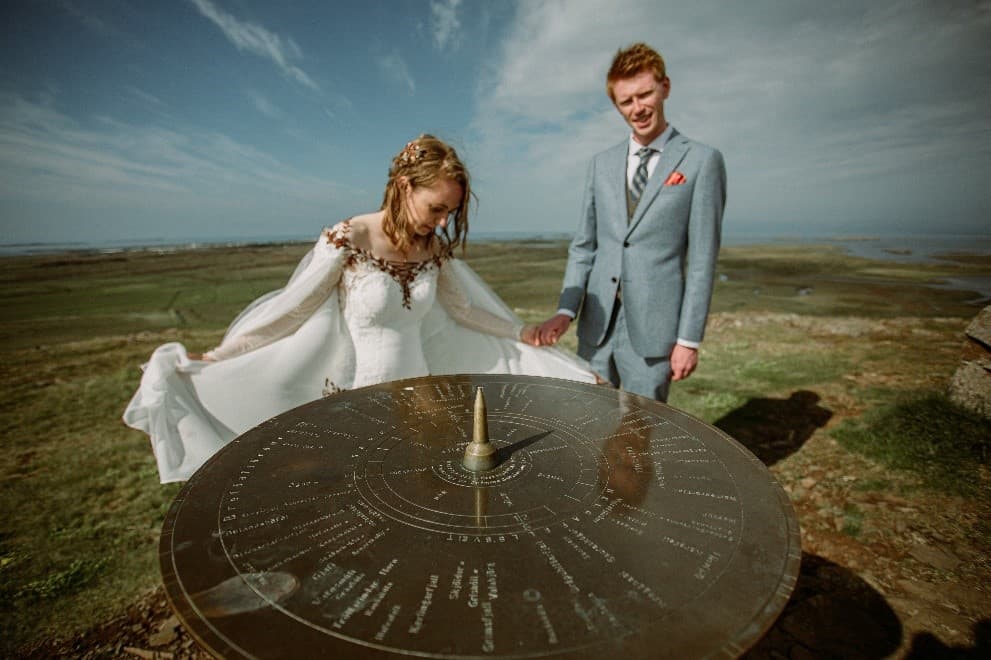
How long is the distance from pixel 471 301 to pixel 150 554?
8.99 feet

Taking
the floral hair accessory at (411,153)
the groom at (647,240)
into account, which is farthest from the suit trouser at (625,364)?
the floral hair accessory at (411,153)

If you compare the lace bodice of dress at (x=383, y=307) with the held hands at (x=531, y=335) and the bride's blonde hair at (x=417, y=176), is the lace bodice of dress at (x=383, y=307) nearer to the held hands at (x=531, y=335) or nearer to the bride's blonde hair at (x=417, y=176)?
the bride's blonde hair at (x=417, y=176)

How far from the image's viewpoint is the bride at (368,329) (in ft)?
8.71

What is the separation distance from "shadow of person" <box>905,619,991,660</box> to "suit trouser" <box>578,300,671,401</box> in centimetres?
171

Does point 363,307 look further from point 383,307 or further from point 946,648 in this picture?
point 946,648

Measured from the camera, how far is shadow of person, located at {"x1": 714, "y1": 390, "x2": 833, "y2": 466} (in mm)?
4184

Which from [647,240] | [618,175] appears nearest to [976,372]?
[647,240]

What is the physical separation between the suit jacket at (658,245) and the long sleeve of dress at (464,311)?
1.54ft

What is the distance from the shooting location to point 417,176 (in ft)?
9.57

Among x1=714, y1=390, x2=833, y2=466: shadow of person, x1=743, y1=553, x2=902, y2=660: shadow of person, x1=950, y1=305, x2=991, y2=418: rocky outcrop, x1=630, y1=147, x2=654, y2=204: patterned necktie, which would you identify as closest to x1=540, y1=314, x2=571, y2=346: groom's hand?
Result: x1=630, y1=147, x2=654, y2=204: patterned necktie

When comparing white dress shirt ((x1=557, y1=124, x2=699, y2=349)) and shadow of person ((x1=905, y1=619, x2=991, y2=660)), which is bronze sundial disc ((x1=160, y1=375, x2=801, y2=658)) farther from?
shadow of person ((x1=905, y1=619, x2=991, y2=660))

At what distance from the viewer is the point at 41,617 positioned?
2.47 metres

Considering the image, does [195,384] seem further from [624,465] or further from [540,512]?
[624,465]

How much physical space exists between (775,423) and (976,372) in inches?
71.3
